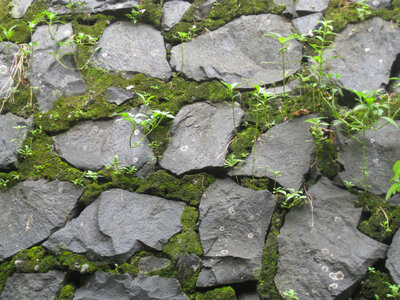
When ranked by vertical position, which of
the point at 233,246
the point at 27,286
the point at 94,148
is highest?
the point at 94,148

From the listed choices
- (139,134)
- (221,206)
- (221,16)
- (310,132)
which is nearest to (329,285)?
(221,206)

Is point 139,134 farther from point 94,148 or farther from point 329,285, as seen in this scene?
point 329,285

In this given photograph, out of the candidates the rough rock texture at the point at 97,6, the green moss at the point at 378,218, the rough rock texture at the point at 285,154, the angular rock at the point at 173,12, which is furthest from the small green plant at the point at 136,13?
the green moss at the point at 378,218

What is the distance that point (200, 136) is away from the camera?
2.79 metres

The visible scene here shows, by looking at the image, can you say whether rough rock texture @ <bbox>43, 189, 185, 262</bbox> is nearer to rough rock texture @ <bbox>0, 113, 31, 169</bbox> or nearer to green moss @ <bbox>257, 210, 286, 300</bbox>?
green moss @ <bbox>257, 210, 286, 300</bbox>

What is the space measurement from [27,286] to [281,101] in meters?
2.03

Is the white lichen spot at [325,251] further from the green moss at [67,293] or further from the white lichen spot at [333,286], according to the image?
the green moss at [67,293]

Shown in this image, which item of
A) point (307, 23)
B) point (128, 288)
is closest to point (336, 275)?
point (128, 288)

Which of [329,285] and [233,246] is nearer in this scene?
[329,285]

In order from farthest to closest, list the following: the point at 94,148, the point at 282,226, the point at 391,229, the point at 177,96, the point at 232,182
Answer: the point at 177,96, the point at 94,148, the point at 232,182, the point at 282,226, the point at 391,229

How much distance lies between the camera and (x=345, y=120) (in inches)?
104

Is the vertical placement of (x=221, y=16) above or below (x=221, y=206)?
above

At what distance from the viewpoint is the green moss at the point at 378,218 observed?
2.24 meters

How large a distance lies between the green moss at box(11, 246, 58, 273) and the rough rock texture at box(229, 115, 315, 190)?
1.24m
